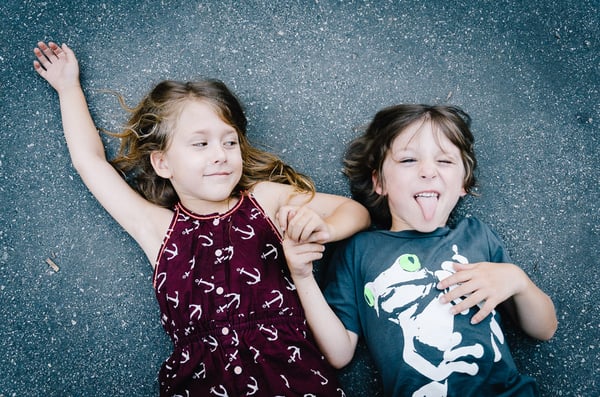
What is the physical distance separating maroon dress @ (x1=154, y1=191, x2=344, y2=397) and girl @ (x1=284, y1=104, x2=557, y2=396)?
100 millimetres

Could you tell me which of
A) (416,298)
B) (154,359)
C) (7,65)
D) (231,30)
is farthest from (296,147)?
Result: (7,65)

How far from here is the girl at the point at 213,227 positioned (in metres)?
1.45

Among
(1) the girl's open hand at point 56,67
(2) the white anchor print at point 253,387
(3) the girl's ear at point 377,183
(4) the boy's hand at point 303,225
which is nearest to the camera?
(4) the boy's hand at point 303,225

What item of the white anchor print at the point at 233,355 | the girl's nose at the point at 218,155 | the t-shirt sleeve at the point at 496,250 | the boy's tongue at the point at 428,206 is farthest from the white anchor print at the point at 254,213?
the t-shirt sleeve at the point at 496,250

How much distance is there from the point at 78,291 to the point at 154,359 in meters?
0.37

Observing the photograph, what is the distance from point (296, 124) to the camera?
1796 millimetres

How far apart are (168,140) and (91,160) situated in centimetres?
33

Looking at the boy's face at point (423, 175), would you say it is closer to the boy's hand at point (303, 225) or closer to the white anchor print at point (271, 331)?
the boy's hand at point (303, 225)

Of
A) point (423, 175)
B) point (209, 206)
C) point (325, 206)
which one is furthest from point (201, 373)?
point (423, 175)

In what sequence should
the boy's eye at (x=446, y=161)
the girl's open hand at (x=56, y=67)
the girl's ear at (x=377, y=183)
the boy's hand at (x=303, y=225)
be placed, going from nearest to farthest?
the boy's hand at (x=303, y=225)
the boy's eye at (x=446, y=161)
the girl's ear at (x=377, y=183)
the girl's open hand at (x=56, y=67)

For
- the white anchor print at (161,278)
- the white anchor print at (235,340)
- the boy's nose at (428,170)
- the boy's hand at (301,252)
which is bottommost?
the white anchor print at (235,340)

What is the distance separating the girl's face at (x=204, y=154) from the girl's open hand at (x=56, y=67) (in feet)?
1.71

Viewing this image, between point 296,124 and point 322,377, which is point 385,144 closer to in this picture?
point 296,124

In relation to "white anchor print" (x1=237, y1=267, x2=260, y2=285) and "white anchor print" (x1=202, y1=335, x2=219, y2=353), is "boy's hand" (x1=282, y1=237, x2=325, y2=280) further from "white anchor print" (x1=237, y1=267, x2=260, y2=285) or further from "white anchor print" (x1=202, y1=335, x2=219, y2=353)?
"white anchor print" (x1=202, y1=335, x2=219, y2=353)
